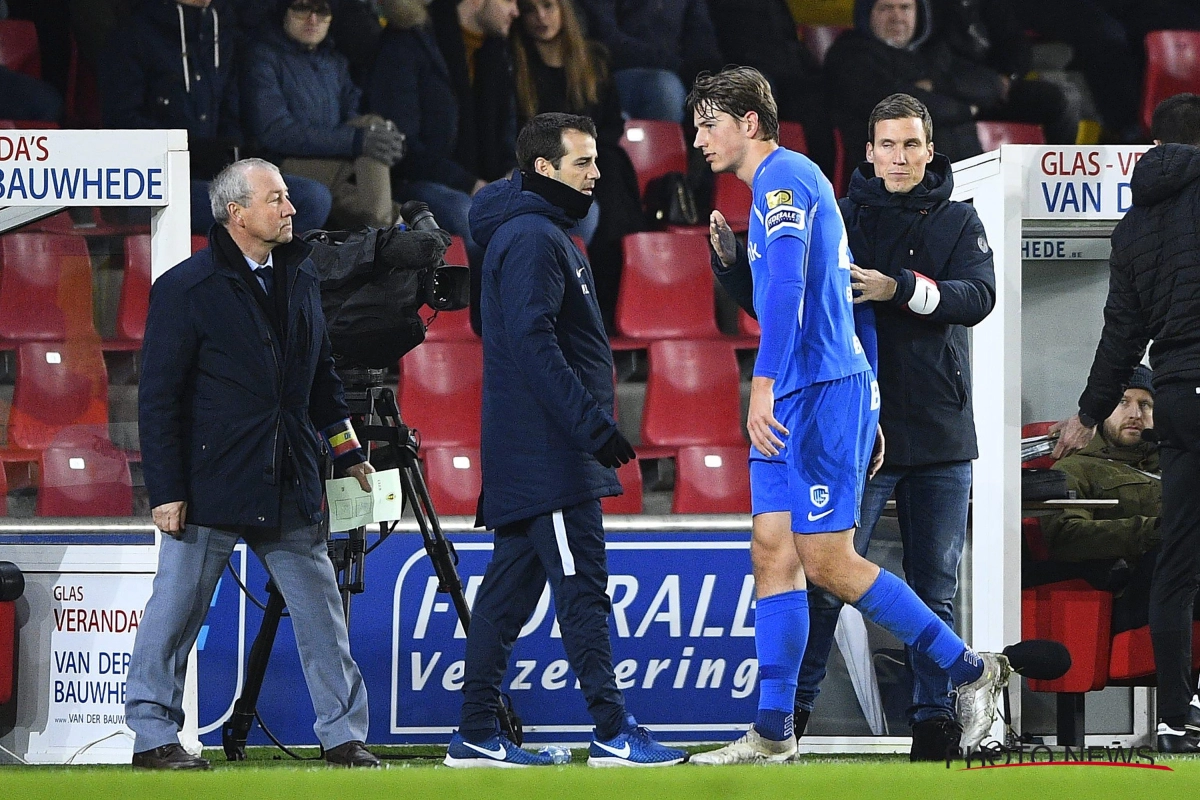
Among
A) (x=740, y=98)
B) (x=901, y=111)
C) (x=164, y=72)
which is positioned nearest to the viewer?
(x=740, y=98)

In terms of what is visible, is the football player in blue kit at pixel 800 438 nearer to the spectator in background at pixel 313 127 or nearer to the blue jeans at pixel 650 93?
the spectator in background at pixel 313 127

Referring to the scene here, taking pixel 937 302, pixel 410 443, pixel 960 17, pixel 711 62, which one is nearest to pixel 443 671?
pixel 410 443

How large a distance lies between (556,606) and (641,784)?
1.07 m

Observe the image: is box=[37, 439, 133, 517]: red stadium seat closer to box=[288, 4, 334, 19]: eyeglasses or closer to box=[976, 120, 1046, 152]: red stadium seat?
box=[288, 4, 334, 19]: eyeglasses

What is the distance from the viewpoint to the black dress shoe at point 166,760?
13.5 ft

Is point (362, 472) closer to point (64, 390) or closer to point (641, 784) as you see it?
point (64, 390)

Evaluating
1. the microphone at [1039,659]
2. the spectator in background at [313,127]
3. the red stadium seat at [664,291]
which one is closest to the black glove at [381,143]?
the spectator in background at [313,127]

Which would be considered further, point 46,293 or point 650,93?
point 650,93

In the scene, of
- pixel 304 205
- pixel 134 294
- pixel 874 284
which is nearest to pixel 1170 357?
pixel 874 284

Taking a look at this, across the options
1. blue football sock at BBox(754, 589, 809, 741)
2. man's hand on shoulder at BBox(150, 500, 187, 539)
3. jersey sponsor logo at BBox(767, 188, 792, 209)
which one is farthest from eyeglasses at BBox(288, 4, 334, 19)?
blue football sock at BBox(754, 589, 809, 741)

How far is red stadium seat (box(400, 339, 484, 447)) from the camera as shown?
6895 millimetres

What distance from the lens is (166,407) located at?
4.17 m

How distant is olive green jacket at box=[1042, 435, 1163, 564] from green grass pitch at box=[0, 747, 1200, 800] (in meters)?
1.54

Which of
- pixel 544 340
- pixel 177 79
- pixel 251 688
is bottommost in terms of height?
pixel 251 688
